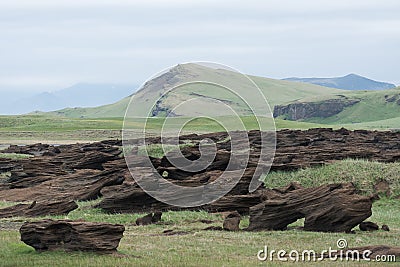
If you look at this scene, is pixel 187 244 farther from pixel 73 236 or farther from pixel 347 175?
pixel 347 175

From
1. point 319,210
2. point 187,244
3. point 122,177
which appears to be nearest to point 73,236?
point 187,244

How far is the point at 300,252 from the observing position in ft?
63.7

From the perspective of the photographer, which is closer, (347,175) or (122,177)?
(122,177)

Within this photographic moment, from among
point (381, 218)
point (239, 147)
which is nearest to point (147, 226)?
point (381, 218)

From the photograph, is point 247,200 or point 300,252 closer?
point 300,252

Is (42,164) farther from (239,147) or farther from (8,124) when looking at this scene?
(8,124)

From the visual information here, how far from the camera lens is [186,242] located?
21.6 m

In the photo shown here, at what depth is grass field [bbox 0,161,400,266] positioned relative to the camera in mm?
17438

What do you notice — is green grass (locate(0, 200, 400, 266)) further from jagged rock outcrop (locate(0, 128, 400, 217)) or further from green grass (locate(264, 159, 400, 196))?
green grass (locate(264, 159, 400, 196))

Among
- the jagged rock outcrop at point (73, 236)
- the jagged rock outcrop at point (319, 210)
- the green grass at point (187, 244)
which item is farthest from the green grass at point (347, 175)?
the jagged rock outcrop at point (73, 236)

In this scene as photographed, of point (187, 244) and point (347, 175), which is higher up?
point (347, 175)

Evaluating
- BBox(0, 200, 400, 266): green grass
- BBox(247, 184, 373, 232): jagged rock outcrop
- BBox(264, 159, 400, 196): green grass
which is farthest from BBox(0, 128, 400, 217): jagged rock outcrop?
BBox(247, 184, 373, 232): jagged rock outcrop

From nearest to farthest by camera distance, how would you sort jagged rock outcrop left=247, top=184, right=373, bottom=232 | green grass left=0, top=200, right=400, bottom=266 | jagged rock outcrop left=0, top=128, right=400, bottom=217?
1. green grass left=0, top=200, right=400, bottom=266
2. jagged rock outcrop left=247, top=184, right=373, bottom=232
3. jagged rock outcrop left=0, top=128, right=400, bottom=217

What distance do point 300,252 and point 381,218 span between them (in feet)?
34.4
